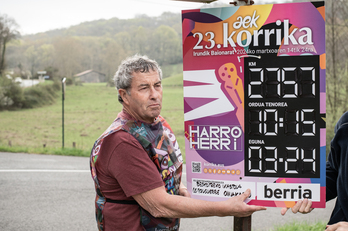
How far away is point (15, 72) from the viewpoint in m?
20.2

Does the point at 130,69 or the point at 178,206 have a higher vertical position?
the point at 130,69

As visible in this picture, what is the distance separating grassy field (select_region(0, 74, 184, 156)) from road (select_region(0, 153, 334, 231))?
726 cm

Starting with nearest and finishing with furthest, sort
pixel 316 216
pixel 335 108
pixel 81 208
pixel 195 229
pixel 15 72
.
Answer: pixel 195 229, pixel 316 216, pixel 81 208, pixel 335 108, pixel 15 72

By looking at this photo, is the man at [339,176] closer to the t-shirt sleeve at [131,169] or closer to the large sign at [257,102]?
the large sign at [257,102]

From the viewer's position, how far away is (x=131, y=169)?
1737 mm

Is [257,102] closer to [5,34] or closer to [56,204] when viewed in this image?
[56,204]

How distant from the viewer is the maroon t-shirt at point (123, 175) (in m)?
1.74

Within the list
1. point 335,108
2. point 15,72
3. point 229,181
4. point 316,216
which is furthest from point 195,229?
point 15,72

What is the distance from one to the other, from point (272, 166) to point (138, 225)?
809mm

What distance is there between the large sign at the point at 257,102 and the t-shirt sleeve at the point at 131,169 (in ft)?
1.14

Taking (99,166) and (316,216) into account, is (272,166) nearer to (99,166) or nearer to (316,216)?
(99,166)

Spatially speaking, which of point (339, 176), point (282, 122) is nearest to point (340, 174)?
point (339, 176)

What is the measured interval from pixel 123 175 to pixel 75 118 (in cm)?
1868

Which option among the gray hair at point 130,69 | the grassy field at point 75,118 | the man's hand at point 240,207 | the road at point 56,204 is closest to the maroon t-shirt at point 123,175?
the gray hair at point 130,69
